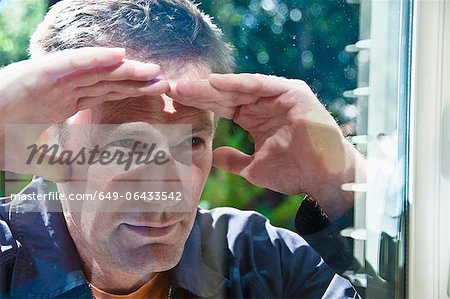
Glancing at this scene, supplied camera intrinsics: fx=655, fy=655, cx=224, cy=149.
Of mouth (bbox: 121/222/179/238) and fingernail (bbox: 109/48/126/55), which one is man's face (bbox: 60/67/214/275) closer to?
mouth (bbox: 121/222/179/238)

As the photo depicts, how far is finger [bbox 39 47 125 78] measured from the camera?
4.87 feet

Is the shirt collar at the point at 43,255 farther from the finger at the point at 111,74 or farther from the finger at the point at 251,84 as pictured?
the finger at the point at 251,84

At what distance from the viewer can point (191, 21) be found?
1558mm

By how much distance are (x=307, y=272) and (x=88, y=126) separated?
2.15ft

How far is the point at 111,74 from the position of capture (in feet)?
4.91

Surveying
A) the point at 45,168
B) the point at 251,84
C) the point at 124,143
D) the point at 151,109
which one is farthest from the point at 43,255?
the point at 251,84

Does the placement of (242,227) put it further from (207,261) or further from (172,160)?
(172,160)

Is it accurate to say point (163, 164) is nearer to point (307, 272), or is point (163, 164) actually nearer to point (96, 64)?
point (96, 64)

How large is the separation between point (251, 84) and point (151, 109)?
9.8 inches

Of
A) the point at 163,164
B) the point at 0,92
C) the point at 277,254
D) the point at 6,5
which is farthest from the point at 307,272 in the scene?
Result: the point at 6,5

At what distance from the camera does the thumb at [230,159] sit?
5.23 feet

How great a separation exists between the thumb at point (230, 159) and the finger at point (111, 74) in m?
0.26

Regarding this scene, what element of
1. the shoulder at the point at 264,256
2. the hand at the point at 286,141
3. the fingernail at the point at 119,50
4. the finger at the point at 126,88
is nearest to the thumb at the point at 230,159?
the hand at the point at 286,141

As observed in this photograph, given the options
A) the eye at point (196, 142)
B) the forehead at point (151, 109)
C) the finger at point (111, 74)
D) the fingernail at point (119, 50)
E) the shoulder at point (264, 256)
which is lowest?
the shoulder at point (264, 256)
